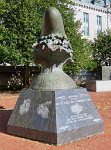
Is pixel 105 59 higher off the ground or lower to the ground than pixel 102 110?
higher

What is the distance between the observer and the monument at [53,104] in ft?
30.7

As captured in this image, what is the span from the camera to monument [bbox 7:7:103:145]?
9.34 meters

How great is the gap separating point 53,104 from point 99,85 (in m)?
16.7

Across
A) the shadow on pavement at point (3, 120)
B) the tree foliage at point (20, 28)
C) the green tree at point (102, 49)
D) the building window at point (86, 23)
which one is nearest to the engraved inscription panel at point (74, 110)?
the shadow on pavement at point (3, 120)

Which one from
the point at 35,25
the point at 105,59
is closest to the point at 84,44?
the point at 35,25

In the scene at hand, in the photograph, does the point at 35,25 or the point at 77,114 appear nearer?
the point at 77,114

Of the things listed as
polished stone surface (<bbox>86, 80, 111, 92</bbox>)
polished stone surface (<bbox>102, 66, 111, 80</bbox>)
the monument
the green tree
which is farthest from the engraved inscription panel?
the green tree

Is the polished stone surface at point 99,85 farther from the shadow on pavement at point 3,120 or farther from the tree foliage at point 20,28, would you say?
the shadow on pavement at point 3,120

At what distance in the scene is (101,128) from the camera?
33.8 ft

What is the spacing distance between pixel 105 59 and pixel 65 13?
13.4 metres

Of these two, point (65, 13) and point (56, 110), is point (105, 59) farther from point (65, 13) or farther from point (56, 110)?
point (56, 110)

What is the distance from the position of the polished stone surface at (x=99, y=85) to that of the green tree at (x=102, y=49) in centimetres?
1125

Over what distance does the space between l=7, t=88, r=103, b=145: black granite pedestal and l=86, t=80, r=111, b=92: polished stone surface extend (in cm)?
1537

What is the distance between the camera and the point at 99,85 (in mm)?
25922
